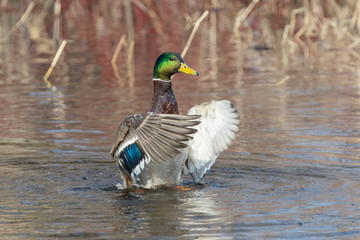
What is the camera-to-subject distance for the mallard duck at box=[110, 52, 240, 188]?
6279 mm

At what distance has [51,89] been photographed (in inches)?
459

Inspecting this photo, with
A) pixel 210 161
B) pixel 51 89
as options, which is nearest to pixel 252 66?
pixel 51 89

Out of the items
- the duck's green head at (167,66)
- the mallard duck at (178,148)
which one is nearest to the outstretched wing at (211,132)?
the mallard duck at (178,148)

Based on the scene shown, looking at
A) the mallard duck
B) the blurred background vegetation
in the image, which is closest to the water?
the mallard duck

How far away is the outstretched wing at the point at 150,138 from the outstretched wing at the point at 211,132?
1.60ft

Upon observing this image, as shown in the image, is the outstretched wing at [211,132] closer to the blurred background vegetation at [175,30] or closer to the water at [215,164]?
the water at [215,164]

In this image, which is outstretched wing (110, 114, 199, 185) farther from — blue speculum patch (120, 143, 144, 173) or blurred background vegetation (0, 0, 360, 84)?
blurred background vegetation (0, 0, 360, 84)

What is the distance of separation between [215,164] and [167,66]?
1144 millimetres

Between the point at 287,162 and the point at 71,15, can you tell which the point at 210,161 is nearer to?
the point at 287,162

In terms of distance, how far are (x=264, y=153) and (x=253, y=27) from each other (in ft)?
37.7

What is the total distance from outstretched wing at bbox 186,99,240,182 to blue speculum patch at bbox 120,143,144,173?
0.59m

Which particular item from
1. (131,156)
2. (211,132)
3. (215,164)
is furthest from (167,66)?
(215,164)

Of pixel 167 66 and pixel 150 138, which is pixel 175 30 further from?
pixel 150 138

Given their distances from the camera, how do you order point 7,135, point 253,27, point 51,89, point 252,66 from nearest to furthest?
point 7,135 < point 51,89 < point 252,66 < point 253,27
